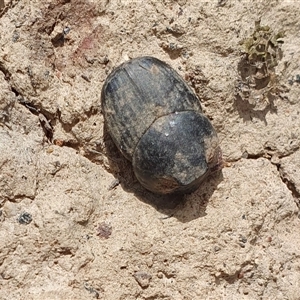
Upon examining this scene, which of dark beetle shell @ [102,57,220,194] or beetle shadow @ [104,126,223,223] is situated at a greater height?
dark beetle shell @ [102,57,220,194]

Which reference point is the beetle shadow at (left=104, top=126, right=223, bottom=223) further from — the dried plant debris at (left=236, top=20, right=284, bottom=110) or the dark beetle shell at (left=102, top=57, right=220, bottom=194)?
the dried plant debris at (left=236, top=20, right=284, bottom=110)

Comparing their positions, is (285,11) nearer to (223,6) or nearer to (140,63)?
(223,6)

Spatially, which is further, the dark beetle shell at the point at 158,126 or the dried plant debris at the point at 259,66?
the dried plant debris at the point at 259,66

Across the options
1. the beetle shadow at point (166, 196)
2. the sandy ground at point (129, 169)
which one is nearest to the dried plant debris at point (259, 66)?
the sandy ground at point (129, 169)

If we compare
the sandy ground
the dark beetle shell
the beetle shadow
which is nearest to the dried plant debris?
the sandy ground

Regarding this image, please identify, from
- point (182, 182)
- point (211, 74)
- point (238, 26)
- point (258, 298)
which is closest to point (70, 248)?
point (182, 182)

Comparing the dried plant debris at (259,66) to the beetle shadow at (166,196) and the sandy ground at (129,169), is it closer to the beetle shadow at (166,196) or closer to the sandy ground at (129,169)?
the sandy ground at (129,169)
